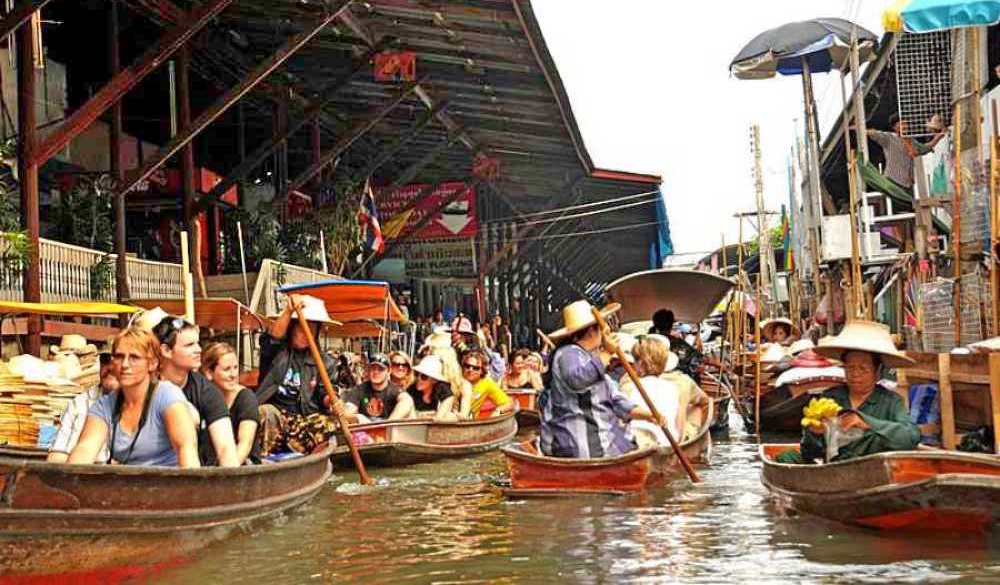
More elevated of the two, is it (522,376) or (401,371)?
(401,371)

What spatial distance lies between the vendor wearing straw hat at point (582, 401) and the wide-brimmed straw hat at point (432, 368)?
A: 354 centimetres

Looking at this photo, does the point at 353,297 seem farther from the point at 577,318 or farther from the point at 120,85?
the point at 577,318

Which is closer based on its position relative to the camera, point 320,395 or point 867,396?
point 867,396

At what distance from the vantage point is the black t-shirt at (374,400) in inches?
522

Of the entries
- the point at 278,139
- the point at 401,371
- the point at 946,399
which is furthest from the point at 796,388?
the point at 278,139

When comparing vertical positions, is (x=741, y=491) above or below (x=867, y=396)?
below

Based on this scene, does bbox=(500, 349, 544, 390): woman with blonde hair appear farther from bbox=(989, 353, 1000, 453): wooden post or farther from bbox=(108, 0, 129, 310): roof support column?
bbox=(989, 353, 1000, 453): wooden post

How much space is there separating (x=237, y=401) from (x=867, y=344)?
3.72m

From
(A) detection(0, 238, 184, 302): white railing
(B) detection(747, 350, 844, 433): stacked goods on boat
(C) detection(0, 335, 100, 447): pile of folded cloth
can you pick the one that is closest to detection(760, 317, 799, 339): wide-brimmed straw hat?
(B) detection(747, 350, 844, 433): stacked goods on boat

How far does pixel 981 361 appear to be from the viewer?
27.3 feet

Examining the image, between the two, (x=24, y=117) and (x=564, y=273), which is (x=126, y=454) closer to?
(x=24, y=117)

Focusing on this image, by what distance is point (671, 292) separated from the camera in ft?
61.9

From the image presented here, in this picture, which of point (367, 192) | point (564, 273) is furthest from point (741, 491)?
point (564, 273)

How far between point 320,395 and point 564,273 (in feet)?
121
